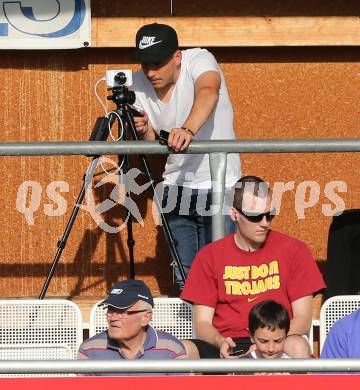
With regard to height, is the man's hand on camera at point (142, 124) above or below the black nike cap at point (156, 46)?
below

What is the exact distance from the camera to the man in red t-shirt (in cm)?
610

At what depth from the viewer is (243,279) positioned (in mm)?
6176

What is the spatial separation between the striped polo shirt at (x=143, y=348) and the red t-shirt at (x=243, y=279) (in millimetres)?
429

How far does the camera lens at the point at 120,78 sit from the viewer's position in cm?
680

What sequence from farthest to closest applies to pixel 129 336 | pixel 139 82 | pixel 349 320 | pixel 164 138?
pixel 139 82
pixel 164 138
pixel 349 320
pixel 129 336

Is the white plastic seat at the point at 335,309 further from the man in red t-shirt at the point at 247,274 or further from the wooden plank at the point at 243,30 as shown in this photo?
the wooden plank at the point at 243,30

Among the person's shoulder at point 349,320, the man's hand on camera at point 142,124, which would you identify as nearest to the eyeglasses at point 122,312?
the person's shoulder at point 349,320

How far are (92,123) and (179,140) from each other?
2039mm

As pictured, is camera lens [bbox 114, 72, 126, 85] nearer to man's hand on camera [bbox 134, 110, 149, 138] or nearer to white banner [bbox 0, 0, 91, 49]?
man's hand on camera [bbox 134, 110, 149, 138]

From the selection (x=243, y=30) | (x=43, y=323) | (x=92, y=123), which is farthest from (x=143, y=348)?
(x=243, y=30)

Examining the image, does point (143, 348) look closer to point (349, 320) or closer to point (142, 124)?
point (349, 320)

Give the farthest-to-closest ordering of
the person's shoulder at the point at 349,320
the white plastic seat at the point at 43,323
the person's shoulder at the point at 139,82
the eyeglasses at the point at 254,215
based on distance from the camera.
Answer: the person's shoulder at the point at 139,82 → the white plastic seat at the point at 43,323 → the eyeglasses at the point at 254,215 → the person's shoulder at the point at 349,320

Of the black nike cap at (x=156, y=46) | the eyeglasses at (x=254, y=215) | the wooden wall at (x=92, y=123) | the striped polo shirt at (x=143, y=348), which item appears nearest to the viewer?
the striped polo shirt at (x=143, y=348)

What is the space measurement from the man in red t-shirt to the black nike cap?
2.97 feet
